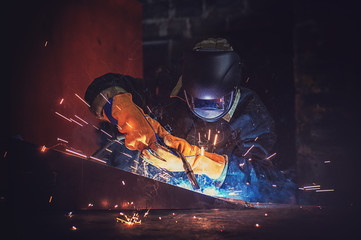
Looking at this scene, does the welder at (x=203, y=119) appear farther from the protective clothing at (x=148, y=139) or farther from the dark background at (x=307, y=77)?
the dark background at (x=307, y=77)

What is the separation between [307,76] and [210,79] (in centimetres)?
114

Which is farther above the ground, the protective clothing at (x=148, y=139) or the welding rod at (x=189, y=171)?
the protective clothing at (x=148, y=139)

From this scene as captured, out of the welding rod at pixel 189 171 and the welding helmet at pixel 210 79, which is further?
the welding helmet at pixel 210 79

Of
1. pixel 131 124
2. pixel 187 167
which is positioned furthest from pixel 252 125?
pixel 131 124

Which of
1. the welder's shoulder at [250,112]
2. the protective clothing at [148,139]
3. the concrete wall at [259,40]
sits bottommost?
the protective clothing at [148,139]

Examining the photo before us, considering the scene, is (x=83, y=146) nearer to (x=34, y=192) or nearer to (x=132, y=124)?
(x=132, y=124)

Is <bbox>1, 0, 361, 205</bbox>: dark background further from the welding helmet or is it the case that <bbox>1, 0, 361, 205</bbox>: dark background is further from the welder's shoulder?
the welding helmet

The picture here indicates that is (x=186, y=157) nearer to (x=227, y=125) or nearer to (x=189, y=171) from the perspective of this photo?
(x=189, y=171)

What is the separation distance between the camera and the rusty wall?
7.89ft

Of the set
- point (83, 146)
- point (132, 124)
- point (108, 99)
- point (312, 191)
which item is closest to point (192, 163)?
point (132, 124)

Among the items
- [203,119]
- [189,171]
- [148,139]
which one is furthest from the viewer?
[203,119]

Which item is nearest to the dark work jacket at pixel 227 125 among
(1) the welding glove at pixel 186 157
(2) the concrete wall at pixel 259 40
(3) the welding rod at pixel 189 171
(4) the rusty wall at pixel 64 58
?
(2) the concrete wall at pixel 259 40

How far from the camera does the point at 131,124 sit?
2211 mm

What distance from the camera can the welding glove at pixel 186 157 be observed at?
2.15 metres
